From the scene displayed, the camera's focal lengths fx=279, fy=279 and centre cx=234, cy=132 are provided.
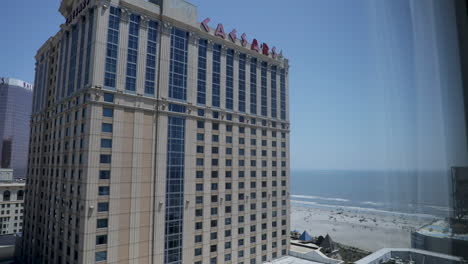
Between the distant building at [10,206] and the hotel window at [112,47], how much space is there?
A: 5107 centimetres

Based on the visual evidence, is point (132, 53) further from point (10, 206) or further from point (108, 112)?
point (10, 206)

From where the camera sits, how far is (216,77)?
107ft

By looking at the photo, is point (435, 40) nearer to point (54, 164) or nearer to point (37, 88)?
point (54, 164)

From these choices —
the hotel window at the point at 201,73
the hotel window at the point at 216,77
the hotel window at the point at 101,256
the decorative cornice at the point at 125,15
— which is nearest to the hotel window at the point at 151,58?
the decorative cornice at the point at 125,15

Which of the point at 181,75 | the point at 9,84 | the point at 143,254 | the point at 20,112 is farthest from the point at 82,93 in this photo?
the point at 20,112

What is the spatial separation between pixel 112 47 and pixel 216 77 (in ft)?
38.4

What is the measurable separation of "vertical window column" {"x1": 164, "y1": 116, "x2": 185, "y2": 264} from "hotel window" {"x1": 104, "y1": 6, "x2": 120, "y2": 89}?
21.7ft

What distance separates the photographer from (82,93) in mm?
25328

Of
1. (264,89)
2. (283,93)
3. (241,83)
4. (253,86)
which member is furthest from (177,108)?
(283,93)

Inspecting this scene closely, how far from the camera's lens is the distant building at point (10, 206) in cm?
5794

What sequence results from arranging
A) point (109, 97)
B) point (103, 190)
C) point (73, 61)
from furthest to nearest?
point (73, 61)
point (109, 97)
point (103, 190)

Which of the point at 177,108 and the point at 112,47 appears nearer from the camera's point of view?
the point at 112,47

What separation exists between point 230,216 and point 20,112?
211ft

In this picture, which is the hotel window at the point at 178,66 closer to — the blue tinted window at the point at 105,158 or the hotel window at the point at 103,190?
the blue tinted window at the point at 105,158
